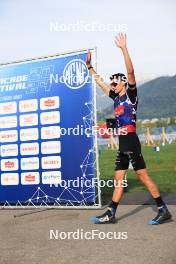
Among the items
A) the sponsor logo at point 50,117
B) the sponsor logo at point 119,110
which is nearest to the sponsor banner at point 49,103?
the sponsor logo at point 50,117

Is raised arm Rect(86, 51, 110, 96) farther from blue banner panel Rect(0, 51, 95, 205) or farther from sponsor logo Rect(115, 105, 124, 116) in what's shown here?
blue banner panel Rect(0, 51, 95, 205)

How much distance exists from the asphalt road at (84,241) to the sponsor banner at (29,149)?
149cm

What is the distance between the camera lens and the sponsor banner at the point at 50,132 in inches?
317

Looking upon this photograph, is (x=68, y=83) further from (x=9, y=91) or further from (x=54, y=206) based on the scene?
(x=54, y=206)

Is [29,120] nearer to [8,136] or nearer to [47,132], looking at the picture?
[47,132]

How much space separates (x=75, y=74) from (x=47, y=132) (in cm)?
120

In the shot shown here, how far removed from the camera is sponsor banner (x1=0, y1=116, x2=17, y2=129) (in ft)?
27.9

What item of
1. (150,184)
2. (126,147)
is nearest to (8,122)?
(126,147)

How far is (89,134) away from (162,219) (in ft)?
7.65

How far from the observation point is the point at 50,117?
813 cm

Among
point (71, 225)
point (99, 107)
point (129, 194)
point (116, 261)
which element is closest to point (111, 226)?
point (71, 225)

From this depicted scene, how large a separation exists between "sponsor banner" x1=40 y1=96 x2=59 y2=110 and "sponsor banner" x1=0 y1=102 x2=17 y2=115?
0.64 meters

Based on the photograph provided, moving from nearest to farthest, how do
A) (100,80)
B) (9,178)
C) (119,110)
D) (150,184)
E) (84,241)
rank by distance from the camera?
(84,241), (150,184), (119,110), (100,80), (9,178)

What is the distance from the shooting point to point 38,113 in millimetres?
Answer: 8250
